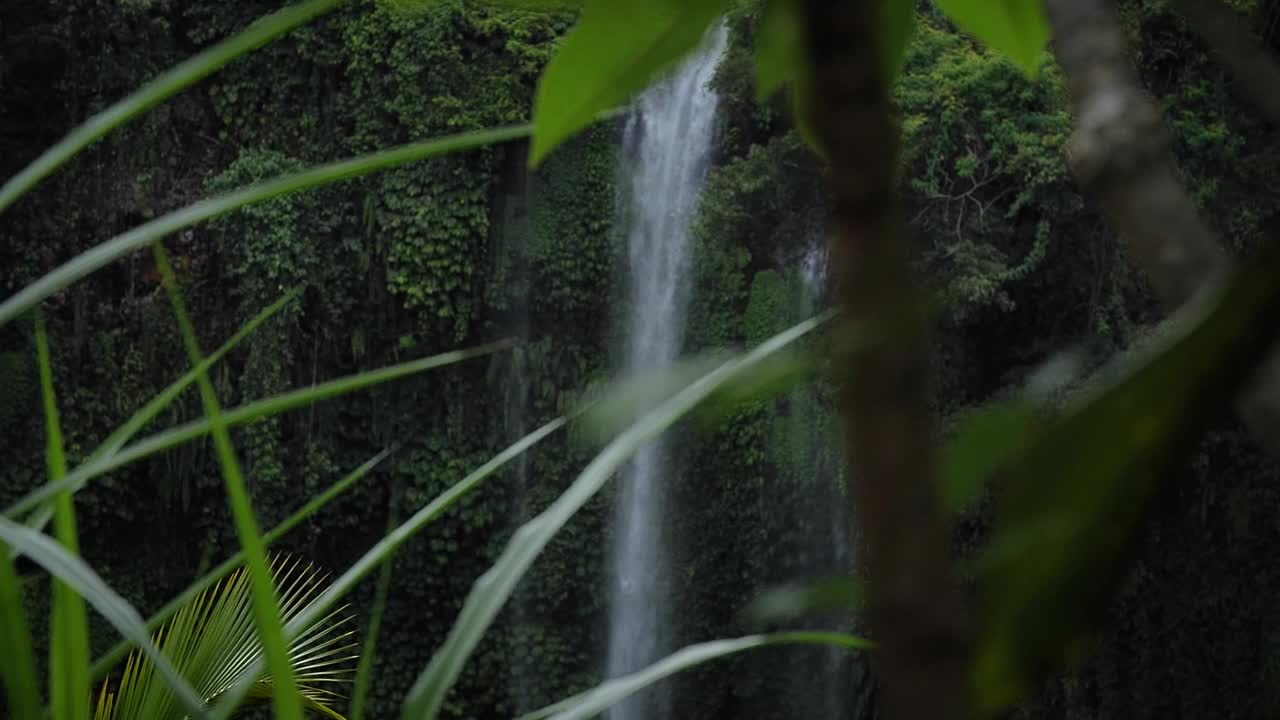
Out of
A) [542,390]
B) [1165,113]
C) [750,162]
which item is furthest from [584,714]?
[542,390]

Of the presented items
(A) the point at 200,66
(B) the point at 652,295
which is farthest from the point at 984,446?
(B) the point at 652,295

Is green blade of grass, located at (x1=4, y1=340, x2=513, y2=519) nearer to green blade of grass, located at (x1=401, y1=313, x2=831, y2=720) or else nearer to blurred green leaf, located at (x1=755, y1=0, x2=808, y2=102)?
green blade of grass, located at (x1=401, y1=313, x2=831, y2=720)

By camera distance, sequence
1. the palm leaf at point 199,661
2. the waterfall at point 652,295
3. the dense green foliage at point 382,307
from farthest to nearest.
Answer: the waterfall at point 652,295, the dense green foliage at point 382,307, the palm leaf at point 199,661

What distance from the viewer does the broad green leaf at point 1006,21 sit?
0.90ft

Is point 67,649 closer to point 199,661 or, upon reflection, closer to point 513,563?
point 513,563

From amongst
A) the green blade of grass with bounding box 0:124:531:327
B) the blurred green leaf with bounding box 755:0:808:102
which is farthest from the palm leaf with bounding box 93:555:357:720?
the blurred green leaf with bounding box 755:0:808:102

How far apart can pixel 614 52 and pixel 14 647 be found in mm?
411

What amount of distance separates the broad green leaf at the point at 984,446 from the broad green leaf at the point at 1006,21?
0.34 feet

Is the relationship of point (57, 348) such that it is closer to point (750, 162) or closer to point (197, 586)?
point (750, 162)

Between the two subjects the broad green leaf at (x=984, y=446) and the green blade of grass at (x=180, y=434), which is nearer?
the broad green leaf at (x=984, y=446)

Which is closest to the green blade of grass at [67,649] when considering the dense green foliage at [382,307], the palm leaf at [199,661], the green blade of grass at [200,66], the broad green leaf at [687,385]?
the green blade of grass at [200,66]

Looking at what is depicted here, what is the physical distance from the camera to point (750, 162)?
7.05 meters

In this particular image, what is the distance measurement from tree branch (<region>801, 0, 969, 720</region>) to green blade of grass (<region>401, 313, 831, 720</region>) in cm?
25

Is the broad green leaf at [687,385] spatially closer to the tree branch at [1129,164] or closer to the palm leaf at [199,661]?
the tree branch at [1129,164]
